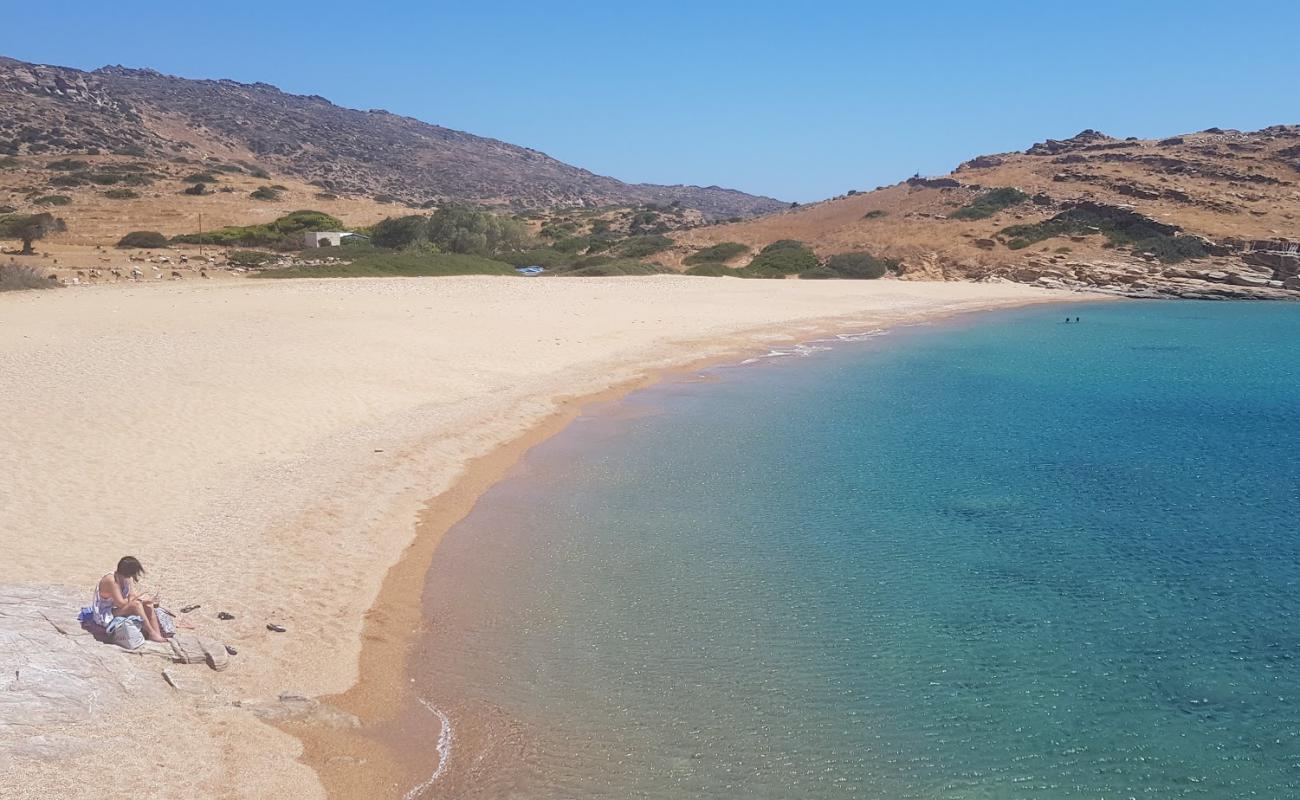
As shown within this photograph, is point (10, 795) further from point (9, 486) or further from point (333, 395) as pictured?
point (333, 395)

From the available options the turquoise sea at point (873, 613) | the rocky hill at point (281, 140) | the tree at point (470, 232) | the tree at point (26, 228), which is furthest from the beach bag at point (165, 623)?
the rocky hill at point (281, 140)

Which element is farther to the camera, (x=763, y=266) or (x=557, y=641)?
(x=763, y=266)

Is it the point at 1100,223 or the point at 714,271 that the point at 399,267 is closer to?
the point at 714,271

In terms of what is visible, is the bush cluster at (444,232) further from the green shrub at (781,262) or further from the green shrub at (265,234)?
the green shrub at (781,262)

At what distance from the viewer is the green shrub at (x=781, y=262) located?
50.6 metres

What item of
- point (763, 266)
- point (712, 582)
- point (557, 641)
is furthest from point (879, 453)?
point (763, 266)

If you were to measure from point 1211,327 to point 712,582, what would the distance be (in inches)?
1315

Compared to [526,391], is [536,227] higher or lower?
higher

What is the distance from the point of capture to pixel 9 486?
9883mm

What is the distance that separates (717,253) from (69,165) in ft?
129

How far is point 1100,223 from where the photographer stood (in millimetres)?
55781

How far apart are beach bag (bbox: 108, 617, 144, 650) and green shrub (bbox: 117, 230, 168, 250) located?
124 ft

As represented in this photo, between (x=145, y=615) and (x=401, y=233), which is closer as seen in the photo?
(x=145, y=615)

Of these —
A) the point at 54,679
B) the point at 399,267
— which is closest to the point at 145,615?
the point at 54,679
